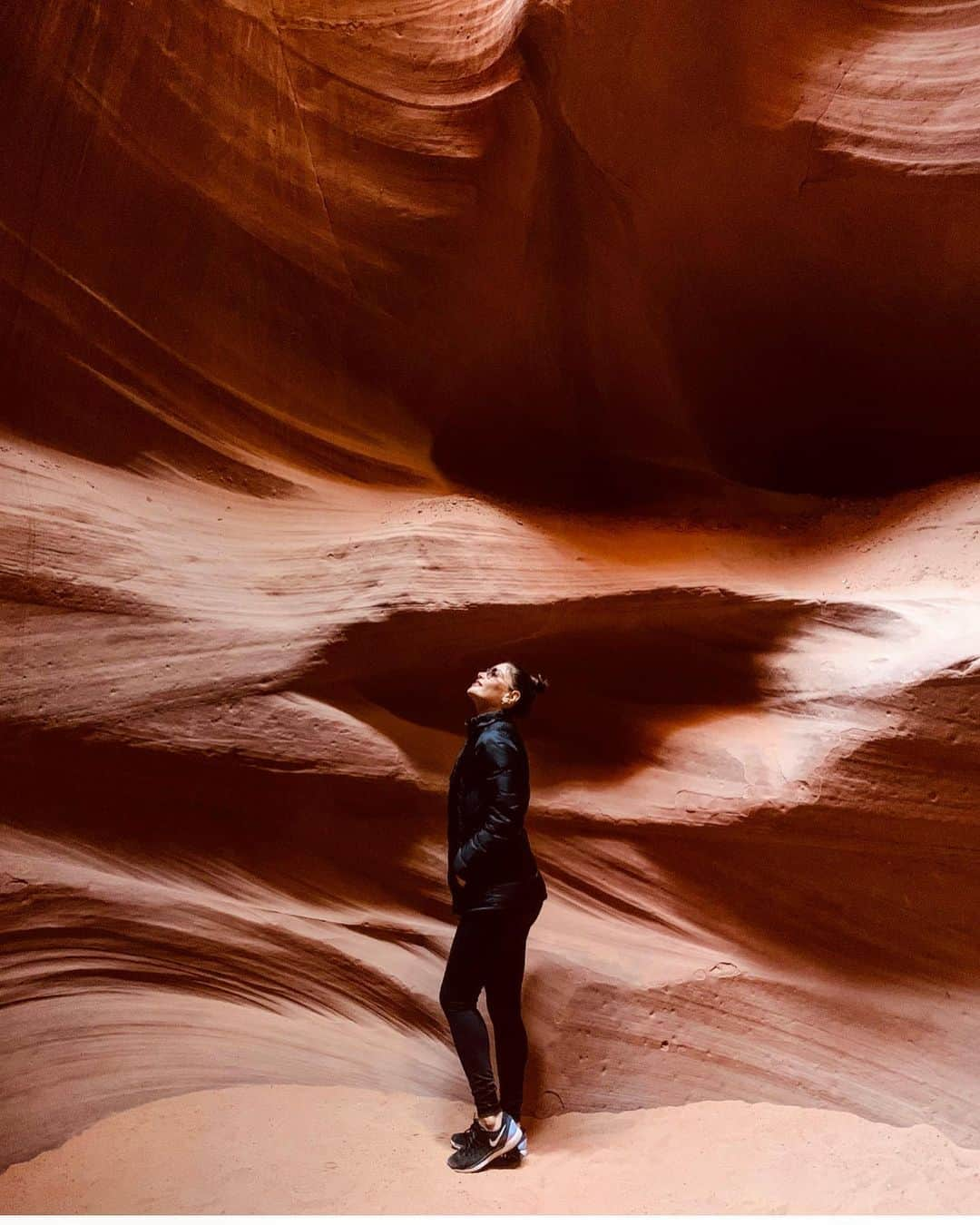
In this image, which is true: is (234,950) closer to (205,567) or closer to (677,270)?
(205,567)

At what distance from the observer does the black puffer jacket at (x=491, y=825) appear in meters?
3.31

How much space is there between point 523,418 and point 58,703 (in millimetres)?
2650

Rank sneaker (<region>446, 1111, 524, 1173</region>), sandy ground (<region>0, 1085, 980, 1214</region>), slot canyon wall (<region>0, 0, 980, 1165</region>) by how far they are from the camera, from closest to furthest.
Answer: sandy ground (<region>0, 1085, 980, 1214</region>) < sneaker (<region>446, 1111, 524, 1173</region>) < slot canyon wall (<region>0, 0, 980, 1165</region>)

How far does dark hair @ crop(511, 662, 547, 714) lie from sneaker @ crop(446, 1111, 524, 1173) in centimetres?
136

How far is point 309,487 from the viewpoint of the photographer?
15.9 ft

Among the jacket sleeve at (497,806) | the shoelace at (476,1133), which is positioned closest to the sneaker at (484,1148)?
the shoelace at (476,1133)

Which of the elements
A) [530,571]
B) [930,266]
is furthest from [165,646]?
[930,266]

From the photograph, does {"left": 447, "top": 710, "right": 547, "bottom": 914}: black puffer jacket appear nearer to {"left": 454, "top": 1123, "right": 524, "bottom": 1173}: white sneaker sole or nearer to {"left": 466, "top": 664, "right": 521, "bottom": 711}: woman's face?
{"left": 466, "top": 664, "right": 521, "bottom": 711}: woman's face

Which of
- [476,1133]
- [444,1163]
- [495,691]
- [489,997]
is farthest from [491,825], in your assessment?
[444,1163]

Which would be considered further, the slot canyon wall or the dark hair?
the slot canyon wall

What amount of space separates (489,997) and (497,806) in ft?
2.26

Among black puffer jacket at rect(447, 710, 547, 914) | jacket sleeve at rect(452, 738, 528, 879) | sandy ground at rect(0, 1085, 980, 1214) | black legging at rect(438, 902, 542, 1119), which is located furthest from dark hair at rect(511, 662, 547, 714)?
sandy ground at rect(0, 1085, 980, 1214)

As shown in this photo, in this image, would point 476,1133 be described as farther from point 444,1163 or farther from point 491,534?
point 491,534

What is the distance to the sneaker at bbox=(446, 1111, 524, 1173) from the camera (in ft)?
10.6
